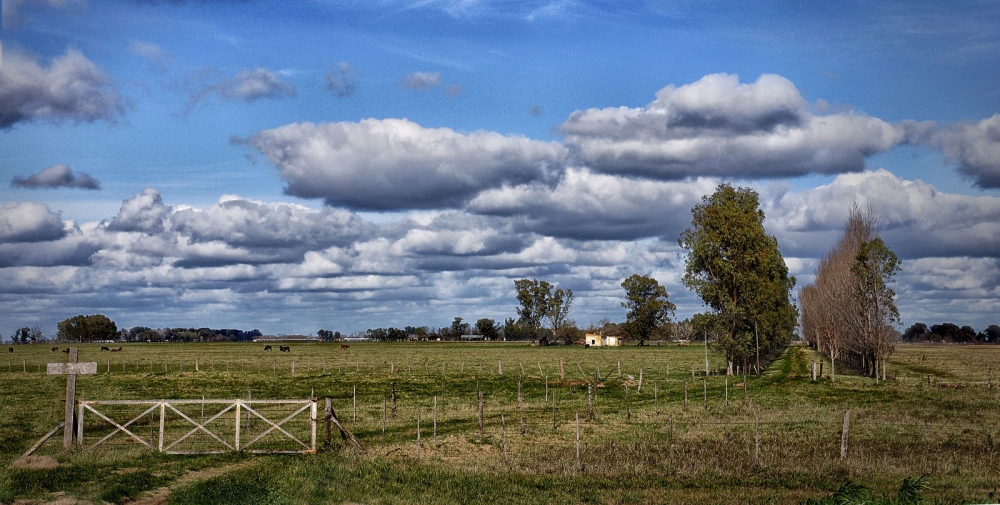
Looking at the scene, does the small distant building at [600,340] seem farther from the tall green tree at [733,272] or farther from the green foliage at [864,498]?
the green foliage at [864,498]

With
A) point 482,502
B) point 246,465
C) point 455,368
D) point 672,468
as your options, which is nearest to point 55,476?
point 246,465

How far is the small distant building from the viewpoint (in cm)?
18580

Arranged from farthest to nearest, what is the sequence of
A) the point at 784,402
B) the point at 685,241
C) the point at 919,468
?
1. the point at 685,241
2. the point at 784,402
3. the point at 919,468

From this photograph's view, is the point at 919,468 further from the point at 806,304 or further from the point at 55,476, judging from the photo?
the point at 806,304

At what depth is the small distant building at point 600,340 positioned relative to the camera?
185800mm

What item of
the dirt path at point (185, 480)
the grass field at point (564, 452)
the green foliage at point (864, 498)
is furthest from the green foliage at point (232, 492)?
the green foliage at point (864, 498)

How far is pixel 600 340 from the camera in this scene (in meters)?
187

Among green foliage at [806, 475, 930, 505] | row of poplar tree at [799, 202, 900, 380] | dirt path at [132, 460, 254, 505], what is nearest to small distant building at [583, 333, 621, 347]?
row of poplar tree at [799, 202, 900, 380]

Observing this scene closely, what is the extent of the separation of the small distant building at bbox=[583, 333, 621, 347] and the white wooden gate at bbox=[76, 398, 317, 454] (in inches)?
5563

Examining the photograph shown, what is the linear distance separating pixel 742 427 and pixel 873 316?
33300mm

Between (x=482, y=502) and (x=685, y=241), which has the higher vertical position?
(x=685, y=241)

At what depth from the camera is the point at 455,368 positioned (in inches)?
3339

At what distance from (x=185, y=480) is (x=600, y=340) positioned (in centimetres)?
16744

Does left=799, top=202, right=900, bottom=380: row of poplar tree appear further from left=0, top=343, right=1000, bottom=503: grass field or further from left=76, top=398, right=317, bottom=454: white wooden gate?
left=76, top=398, right=317, bottom=454: white wooden gate
